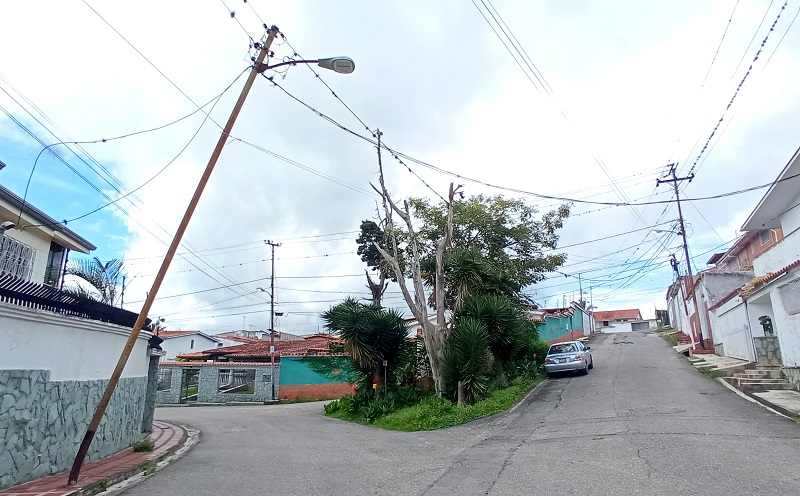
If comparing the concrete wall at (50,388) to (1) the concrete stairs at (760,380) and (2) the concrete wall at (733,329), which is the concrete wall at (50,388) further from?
(2) the concrete wall at (733,329)

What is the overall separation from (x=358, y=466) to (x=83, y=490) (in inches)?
163

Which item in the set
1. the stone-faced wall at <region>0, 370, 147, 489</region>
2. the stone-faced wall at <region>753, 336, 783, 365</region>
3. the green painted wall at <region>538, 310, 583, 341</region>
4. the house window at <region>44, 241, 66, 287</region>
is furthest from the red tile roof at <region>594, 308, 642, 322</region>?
the stone-faced wall at <region>0, 370, 147, 489</region>

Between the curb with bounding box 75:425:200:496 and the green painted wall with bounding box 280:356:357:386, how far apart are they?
21.1 meters

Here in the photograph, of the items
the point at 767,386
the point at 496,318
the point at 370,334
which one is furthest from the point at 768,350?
the point at 370,334

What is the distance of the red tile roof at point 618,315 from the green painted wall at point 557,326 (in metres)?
35.4

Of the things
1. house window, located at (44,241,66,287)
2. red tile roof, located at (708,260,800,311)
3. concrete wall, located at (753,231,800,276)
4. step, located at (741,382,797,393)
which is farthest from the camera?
house window, located at (44,241,66,287)

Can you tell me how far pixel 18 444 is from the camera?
25.3ft

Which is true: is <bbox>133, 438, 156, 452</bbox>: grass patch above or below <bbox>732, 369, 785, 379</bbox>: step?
below

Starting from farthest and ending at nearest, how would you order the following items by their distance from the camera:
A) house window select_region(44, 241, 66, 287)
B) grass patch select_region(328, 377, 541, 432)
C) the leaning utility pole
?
1. house window select_region(44, 241, 66, 287)
2. grass patch select_region(328, 377, 541, 432)
3. the leaning utility pole

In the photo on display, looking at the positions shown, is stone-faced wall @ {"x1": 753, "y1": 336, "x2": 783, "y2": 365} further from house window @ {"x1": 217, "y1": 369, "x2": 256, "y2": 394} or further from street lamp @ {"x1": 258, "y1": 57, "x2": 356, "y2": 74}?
house window @ {"x1": 217, "y1": 369, "x2": 256, "y2": 394}

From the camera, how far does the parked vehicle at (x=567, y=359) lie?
66.3ft

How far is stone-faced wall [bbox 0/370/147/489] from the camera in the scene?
24.7ft

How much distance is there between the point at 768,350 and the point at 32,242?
898 inches

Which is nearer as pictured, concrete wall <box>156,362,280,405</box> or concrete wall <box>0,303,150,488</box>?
concrete wall <box>0,303,150,488</box>
